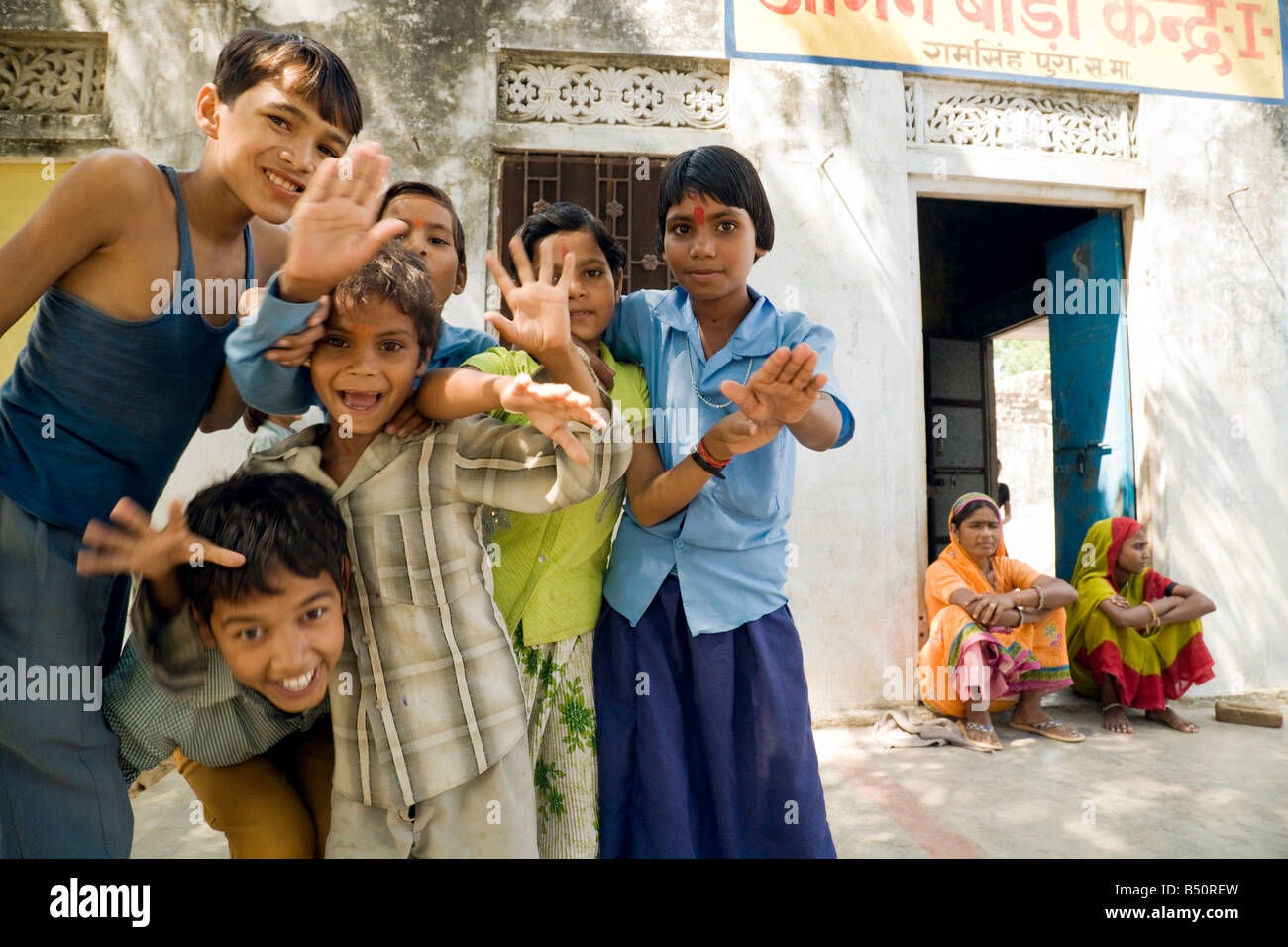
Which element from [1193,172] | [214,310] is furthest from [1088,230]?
[214,310]

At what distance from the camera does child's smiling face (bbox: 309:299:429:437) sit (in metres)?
1.32

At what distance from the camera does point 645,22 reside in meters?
4.31

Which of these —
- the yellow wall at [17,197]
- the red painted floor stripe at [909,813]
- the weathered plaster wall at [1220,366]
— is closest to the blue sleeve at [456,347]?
the red painted floor stripe at [909,813]

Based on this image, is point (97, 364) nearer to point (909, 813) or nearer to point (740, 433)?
point (740, 433)

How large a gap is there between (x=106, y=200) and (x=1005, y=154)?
4.65 metres

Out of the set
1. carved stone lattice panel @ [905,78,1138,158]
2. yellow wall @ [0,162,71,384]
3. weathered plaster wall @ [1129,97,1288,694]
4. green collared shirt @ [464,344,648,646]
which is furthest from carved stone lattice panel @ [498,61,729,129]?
green collared shirt @ [464,344,648,646]

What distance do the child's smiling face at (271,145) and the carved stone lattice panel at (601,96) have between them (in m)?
3.11

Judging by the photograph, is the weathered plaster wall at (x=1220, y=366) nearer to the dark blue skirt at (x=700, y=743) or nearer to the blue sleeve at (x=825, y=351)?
the blue sleeve at (x=825, y=351)

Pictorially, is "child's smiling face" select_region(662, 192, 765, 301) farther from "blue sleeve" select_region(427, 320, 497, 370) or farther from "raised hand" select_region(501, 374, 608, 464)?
"raised hand" select_region(501, 374, 608, 464)

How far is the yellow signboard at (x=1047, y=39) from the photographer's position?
14.6 feet

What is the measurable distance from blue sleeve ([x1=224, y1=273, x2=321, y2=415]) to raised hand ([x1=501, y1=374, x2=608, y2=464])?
34 centimetres

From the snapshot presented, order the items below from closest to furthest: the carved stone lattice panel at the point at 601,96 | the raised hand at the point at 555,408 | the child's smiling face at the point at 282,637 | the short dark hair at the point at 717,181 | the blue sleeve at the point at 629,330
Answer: the raised hand at the point at 555,408 < the child's smiling face at the point at 282,637 < the short dark hair at the point at 717,181 < the blue sleeve at the point at 629,330 < the carved stone lattice panel at the point at 601,96

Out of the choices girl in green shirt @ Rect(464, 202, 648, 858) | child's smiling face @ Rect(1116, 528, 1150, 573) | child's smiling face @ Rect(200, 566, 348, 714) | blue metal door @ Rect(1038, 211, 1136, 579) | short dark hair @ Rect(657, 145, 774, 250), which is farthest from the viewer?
blue metal door @ Rect(1038, 211, 1136, 579)

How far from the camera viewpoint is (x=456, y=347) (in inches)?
65.9
